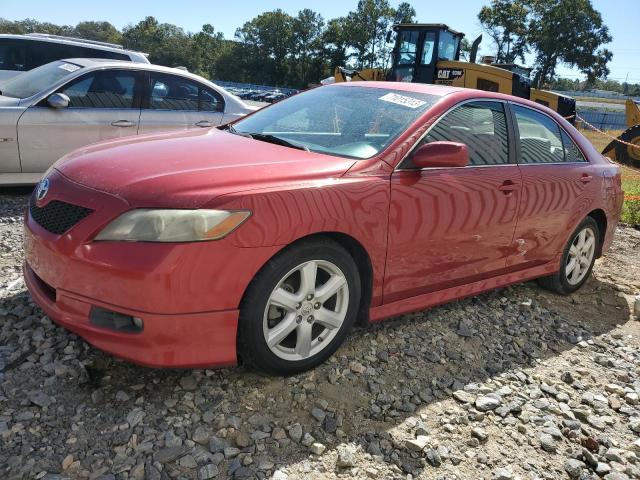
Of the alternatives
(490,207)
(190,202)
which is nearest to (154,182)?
(190,202)

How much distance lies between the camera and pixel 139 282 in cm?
219

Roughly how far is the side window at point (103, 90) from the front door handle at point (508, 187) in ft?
13.8

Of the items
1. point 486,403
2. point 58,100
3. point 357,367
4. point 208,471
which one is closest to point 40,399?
point 208,471

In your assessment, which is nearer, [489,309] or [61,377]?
[61,377]

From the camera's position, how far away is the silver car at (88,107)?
17.6 feet

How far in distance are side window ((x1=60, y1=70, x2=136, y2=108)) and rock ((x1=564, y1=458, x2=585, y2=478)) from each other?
5330mm

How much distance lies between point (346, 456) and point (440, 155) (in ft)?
5.14

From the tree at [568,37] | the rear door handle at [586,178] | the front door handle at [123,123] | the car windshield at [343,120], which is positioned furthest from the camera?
the tree at [568,37]

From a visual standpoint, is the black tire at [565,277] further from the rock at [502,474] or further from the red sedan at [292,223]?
the rock at [502,474]

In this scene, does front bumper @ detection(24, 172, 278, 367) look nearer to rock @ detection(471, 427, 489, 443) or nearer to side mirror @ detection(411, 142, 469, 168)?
side mirror @ detection(411, 142, 469, 168)

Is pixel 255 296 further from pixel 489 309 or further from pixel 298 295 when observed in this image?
pixel 489 309

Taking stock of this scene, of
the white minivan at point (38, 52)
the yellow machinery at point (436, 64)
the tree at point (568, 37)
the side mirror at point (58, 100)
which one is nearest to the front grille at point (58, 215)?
the side mirror at point (58, 100)

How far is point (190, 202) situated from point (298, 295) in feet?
2.27

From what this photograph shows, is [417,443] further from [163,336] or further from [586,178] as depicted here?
[586,178]
